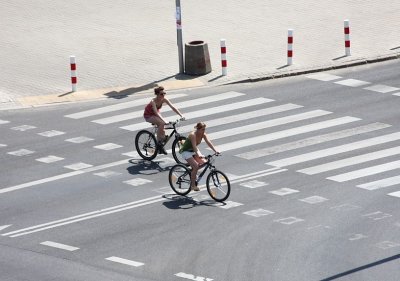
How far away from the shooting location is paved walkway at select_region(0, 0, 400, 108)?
34.2 meters

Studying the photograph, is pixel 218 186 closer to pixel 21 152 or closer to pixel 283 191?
pixel 283 191

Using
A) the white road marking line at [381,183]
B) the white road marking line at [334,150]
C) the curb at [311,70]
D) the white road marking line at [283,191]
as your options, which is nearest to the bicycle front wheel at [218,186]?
the white road marking line at [283,191]

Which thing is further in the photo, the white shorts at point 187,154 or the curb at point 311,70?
the curb at point 311,70

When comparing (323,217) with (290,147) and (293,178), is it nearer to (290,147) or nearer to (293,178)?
(293,178)

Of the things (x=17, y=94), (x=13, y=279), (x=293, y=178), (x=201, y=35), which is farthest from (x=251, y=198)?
(x=201, y=35)

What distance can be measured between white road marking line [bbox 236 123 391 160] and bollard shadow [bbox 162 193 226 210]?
105 inches

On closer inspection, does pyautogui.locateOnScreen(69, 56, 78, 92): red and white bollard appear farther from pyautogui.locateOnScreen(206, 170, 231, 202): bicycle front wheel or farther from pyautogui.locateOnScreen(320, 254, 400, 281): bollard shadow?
pyautogui.locateOnScreen(320, 254, 400, 281): bollard shadow

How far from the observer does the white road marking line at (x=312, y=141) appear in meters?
27.9

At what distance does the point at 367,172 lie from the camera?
2650 cm

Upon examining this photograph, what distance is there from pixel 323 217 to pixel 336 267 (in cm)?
258

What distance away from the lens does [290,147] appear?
93.0 ft

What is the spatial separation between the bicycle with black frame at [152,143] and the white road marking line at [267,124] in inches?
65.6

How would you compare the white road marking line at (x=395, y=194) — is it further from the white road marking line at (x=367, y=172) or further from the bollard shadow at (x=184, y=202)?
the bollard shadow at (x=184, y=202)

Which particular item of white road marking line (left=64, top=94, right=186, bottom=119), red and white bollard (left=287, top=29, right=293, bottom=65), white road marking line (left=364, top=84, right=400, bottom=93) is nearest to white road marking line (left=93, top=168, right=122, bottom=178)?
white road marking line (left=64, top=94, right=186, bottom=119)
